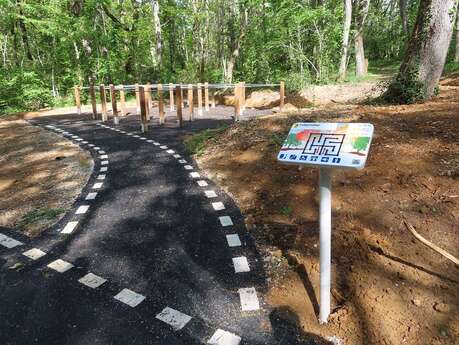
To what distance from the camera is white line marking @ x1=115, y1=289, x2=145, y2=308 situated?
278 cm

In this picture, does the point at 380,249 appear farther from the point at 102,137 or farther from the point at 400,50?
the point at 400,50

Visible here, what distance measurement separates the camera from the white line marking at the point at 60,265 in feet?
10.8

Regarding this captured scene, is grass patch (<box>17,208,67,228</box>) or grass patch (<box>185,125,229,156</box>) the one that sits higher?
grass patch (<box>185,125,229,156</box>)

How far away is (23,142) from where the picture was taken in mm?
9727

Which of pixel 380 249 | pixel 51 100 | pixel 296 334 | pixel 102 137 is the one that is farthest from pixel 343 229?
pixel 51 100

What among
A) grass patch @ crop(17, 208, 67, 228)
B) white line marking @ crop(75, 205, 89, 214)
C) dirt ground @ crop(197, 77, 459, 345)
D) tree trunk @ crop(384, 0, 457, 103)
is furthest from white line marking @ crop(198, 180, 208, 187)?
tree trunk @ crop(384, 0, 457, 103)

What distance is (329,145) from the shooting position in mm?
2170

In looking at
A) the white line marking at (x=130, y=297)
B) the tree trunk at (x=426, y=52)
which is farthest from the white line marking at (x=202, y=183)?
the tree trunk at (x=426, y=52)

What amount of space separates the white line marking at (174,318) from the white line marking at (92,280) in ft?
2.45

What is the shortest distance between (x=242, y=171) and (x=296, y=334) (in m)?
3.53

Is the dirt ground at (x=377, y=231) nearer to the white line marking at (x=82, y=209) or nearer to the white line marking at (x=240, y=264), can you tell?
the white line marking at (x=240, y=264)

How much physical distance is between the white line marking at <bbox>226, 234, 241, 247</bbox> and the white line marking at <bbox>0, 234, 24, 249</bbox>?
230 centimetres

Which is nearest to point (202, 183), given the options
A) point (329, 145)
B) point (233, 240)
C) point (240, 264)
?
point (233, 240)

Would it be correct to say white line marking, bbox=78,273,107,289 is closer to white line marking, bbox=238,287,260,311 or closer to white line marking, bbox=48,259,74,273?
white line marking, bbox=48,259,74,273
